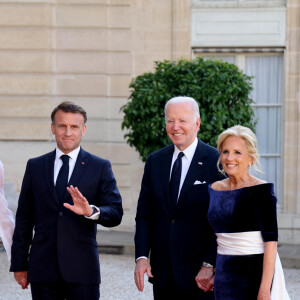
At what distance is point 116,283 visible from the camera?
8.78 metres

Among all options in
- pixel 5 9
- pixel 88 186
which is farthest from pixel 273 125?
pixel 88 186

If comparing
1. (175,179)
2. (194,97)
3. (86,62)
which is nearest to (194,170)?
(175,179)

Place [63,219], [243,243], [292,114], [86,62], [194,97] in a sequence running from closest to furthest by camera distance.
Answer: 1. [243,243]
2. [63,219]
3. [194,97]
4. [292,114]
5. [86,62]

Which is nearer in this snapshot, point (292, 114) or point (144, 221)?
point (144, 221)

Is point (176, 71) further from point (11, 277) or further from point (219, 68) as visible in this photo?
point (11, 277)

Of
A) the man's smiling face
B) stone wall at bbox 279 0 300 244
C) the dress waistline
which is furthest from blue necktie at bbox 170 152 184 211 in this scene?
stone wall at bbox 279 0 300 244

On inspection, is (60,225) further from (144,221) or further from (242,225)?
(242,225)

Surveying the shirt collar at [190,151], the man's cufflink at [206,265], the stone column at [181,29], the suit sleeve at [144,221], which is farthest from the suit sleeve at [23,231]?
the stone column at [181,29]

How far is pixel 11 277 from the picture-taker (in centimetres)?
920

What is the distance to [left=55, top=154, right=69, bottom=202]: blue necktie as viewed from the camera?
4.69 meters

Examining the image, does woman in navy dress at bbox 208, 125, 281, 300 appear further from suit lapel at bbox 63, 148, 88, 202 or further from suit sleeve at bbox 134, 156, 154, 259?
suit lapel at bbox 63, 148, 88, 202

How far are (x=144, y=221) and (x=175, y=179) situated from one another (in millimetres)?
334

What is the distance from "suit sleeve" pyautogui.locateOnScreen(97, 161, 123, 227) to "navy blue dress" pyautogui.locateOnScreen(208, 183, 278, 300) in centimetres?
71

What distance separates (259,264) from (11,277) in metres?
5.66
